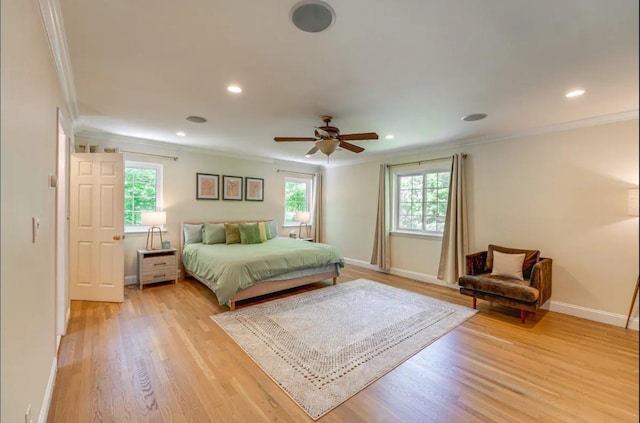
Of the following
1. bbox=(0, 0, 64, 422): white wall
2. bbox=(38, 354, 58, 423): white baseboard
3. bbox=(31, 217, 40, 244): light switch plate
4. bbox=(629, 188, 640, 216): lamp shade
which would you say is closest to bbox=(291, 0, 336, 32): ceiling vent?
bbox=(0, 0, 64, 422): white wall

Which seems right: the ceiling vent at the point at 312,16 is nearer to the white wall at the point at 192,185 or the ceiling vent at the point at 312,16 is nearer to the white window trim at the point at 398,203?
the white window trim at the point at 398,203

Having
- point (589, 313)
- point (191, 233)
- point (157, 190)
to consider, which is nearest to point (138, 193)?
point (157, 190)

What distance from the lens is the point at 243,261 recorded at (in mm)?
3547

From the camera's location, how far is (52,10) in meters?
1.65

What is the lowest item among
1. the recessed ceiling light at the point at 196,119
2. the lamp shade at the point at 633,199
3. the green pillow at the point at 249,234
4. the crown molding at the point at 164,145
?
the green pillow at the point at 249,234

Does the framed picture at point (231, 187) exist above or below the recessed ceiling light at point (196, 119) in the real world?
below

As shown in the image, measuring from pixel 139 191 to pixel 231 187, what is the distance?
1525 millimetres

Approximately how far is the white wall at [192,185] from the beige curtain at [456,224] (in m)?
3.45

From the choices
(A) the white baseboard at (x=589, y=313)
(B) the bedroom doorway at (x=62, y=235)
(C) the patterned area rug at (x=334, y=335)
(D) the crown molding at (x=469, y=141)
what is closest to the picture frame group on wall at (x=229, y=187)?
(D) the crown molding at (x=469, y=141)

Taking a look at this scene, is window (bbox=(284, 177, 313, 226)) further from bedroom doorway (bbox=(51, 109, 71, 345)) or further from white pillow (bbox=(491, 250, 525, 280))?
white pillow (bbox=(491, 250, 525, 280))

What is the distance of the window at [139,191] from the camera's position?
4.63 m

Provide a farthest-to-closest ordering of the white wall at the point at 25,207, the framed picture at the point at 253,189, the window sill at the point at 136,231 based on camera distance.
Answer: the framed picture at the point at 253,189
the window sill at the point at 136,231
the white wall at the point at 25,207

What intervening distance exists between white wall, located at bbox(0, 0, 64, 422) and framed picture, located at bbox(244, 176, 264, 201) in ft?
12.6

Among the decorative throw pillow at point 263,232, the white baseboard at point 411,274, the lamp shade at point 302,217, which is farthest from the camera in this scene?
the lamp shade at point 302,217
